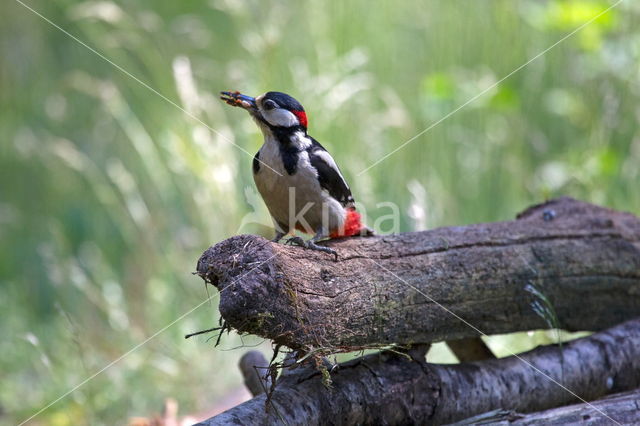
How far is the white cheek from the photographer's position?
313 cm

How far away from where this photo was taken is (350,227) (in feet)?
10.5

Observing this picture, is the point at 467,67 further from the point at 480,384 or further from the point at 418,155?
the point at 480,384

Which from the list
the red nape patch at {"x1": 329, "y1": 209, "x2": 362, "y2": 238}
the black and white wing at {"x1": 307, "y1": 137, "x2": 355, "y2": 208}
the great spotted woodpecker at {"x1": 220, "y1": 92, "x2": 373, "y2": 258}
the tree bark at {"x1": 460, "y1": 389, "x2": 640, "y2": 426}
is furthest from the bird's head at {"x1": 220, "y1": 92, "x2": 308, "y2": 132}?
the tree bark at {"x1": 460, "y1": 389, "x2": 640, "y2": 426}

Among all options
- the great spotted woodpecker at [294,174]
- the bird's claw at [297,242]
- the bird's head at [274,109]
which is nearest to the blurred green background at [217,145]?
the great spotted woodpecker at [294,174]

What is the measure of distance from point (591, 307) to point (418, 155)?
2.35 metres

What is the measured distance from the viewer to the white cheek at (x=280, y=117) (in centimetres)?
313

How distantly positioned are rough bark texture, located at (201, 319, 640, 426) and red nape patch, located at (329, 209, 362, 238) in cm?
58

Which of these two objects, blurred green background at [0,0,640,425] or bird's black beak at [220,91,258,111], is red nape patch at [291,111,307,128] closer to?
Result: bird's black beak at [220,91,258,111]

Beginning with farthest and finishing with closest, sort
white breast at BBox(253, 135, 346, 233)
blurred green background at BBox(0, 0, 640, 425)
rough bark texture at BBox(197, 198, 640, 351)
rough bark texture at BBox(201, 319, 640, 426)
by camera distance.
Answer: blurred green background at BBox(0, 0, 640, 425) < white breast at BBox(253, 135, 346, 233) < rough bark texture at BBox(201, 319, 640, 426) < rough bark texture at BBox(197, 198, 640, 351)

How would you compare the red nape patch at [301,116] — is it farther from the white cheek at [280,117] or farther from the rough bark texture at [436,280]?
the rough bark texture at [436,280]

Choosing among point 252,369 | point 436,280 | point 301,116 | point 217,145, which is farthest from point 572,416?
point 217,145

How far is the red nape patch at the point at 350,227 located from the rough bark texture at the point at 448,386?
585 millimetres

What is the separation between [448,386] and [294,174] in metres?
1.00

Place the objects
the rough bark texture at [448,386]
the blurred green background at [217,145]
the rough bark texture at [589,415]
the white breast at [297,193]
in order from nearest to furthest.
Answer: the rough bark texture at [448,386] < the rough bark texture at [589,415] < the white breast at [297,193] < the blurred green background at [217,145]
